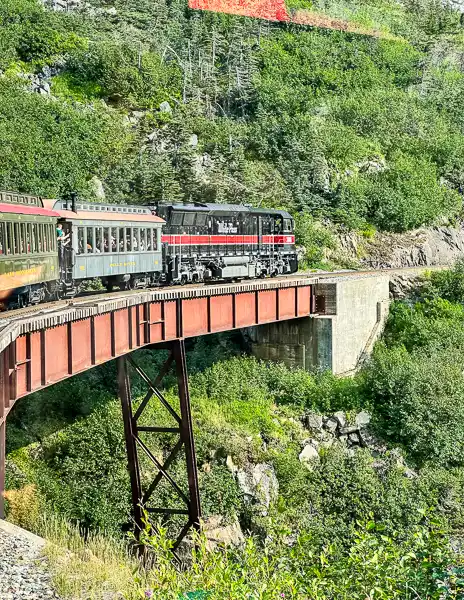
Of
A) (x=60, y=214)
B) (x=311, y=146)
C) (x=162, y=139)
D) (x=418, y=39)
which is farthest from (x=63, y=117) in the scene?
(x=418, y=39)

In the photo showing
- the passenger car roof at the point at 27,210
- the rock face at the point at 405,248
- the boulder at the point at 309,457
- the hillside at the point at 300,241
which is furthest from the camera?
the rock face at the point at 405,248

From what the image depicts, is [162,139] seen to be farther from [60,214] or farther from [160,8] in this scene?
[60,214]

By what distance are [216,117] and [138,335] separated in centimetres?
3902

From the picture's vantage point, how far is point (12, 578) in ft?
39.3

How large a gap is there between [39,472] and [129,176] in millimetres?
25438

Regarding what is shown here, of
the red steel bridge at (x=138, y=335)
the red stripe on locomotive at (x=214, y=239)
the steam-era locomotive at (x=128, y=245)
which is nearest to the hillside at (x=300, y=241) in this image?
the red steel bridge at (x=138, y=335)

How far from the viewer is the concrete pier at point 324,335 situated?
Result: 110 ft

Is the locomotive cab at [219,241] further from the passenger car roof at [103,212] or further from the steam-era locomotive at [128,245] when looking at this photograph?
the passenger car roof at [103,212]

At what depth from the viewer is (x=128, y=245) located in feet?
92.5

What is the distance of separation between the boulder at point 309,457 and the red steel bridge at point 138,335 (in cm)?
439

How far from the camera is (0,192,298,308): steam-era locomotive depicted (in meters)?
20.0

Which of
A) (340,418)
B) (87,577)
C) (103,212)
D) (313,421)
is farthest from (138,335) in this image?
(340,418)

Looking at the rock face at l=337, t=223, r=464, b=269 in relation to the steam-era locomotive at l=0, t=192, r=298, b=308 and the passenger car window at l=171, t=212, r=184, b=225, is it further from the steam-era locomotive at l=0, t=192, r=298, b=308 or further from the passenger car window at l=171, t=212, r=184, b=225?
the passenger car window at l=171, t=212, r=184, b=225

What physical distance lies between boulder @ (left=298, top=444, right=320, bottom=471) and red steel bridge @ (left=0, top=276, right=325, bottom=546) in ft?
14.4
